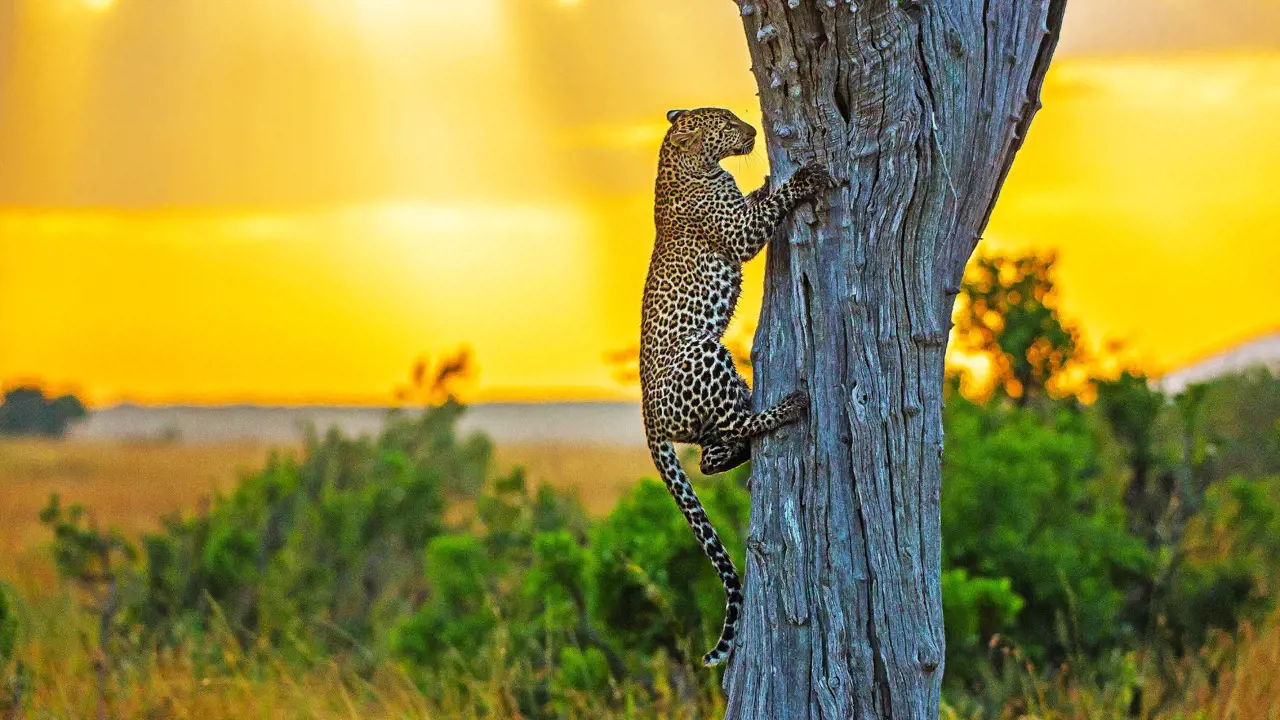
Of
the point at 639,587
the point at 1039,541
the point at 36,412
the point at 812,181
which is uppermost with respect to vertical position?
the point at 812,181

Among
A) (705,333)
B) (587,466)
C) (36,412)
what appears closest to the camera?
(705,333)

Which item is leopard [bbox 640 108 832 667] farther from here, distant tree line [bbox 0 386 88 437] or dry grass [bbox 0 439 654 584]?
distant tree line [bbox 0 386 88 437]

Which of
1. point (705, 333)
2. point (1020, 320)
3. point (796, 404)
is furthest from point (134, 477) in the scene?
point (796, 404)

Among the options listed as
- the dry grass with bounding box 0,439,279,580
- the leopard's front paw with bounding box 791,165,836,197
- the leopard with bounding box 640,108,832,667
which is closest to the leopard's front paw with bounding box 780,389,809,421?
the leopard with bounding box 640,108,832,667

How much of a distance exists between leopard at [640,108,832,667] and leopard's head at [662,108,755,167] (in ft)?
0.31

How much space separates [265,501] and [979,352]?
553 cm

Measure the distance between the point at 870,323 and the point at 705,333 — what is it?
715mm

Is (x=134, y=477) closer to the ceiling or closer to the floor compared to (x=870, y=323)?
closer to the floor

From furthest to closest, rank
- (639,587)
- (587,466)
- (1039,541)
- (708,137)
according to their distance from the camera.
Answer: (587,466), (1039,541), (639,587), (708,137)

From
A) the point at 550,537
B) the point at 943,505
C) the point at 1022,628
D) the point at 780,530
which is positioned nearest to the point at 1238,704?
the point at 1022,628

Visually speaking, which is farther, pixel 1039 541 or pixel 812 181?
pixel 1039 541

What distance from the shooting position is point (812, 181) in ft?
13.5

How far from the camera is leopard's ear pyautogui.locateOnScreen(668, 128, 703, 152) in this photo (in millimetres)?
5430

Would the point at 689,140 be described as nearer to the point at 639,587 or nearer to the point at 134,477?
the point at 639,587
